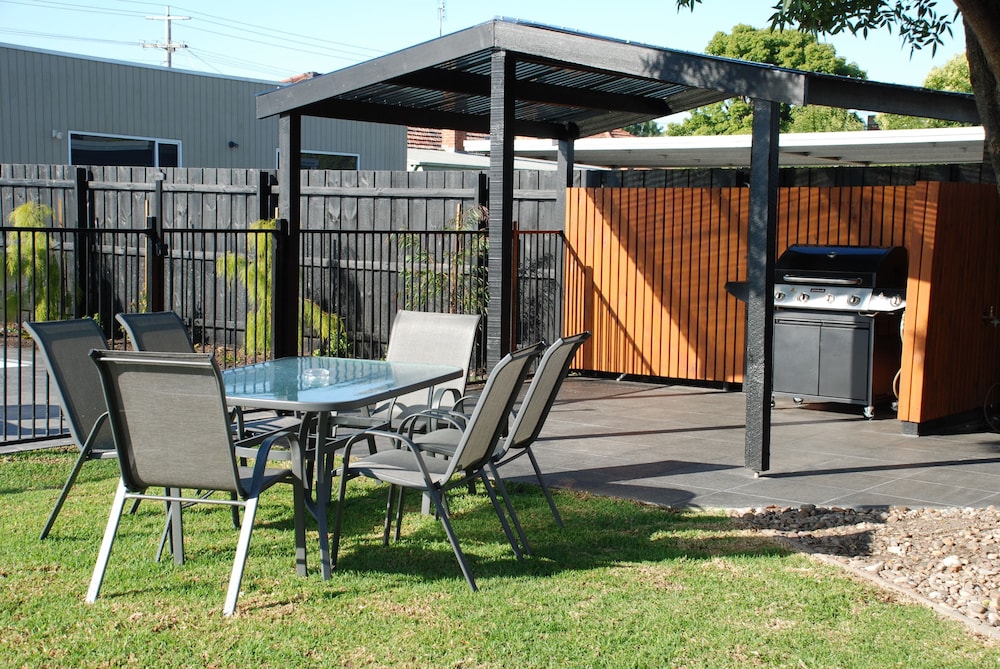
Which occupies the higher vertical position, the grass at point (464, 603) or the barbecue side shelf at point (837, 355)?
the barbecue side shelf at point (837, 355)

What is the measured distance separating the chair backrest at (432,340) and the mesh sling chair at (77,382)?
180 centimetres

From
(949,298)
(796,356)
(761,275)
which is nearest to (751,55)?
(796,356)

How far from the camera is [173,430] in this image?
14.2ft

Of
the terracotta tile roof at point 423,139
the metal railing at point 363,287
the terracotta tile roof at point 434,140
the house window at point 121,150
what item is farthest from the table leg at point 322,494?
the terracotta tile roof at point 423,139

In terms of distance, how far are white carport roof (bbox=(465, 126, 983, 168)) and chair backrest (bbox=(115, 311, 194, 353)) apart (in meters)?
7.23

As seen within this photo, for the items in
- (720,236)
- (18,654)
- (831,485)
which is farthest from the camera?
(720,236)

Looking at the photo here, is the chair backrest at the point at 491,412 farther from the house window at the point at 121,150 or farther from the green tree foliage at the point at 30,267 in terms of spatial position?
the house window at the point at 121,150

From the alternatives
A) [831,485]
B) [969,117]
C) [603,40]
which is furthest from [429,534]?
[969,117]

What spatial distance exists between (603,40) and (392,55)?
1692mm

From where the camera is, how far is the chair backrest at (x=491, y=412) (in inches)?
184

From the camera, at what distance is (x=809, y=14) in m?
7.17

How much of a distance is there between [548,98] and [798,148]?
5.64 m

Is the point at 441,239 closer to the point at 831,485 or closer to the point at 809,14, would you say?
the point at 809,14

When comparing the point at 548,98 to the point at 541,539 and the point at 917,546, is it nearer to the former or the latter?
the point at 541,539
